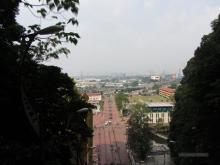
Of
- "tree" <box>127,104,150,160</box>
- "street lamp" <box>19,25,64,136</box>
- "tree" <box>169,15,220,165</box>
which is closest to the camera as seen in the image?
"street lamp" <box>19,25,64,136</box>

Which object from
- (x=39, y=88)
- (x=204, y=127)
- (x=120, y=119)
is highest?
(x=39, y=88)

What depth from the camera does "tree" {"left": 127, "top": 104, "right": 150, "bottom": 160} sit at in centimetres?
5784

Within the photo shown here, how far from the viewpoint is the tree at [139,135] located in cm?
5784

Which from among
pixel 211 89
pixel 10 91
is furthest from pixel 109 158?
pixel 10 91

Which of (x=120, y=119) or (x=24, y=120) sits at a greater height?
(x=24, y=120)

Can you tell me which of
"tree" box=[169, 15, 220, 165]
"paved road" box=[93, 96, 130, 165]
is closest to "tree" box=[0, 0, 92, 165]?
"tree" box=[169, 15, 220, 165]

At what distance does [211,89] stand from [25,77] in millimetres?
17626

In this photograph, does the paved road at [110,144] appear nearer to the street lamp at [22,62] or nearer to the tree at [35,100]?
the tree at [35,100]

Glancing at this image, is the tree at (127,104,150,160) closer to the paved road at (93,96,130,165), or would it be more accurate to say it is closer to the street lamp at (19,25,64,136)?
the paved road at (93,96,130,165)

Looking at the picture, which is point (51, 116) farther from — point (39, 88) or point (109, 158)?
point (109, 158)

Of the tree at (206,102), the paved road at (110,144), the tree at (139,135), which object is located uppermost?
the tree at (206,102)

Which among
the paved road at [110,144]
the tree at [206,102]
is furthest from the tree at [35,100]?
the paved road at [110,144]

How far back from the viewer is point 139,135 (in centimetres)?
5784

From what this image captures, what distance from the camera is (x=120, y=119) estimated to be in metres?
113
